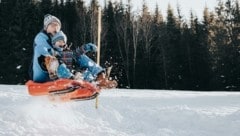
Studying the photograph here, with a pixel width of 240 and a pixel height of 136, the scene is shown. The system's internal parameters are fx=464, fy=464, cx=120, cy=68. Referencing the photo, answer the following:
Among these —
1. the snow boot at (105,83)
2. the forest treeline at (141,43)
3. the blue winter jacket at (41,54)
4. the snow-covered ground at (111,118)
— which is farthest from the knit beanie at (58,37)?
the forest treeline at (141,43)

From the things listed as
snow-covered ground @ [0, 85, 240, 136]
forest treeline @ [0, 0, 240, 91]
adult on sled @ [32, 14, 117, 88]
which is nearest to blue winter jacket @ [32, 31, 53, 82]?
adult on sled @ [32, 14, 117, 88]

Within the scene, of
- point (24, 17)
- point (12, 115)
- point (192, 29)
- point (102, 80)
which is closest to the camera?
point (12, 115)

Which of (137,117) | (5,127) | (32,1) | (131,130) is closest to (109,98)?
(137,117)

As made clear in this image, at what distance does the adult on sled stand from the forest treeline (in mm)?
28118

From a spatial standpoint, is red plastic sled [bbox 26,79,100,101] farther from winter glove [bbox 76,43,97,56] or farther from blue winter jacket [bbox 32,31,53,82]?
winter glove [bbox 76,43,97,56]

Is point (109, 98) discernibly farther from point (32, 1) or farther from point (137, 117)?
point (32, 1)

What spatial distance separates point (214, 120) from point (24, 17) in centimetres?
3290

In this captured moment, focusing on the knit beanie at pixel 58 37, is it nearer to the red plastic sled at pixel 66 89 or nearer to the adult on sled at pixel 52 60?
the adult on sled at pixel 52 60

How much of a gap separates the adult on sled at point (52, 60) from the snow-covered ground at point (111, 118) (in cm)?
82

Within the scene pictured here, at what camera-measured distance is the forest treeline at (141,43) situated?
4009cm

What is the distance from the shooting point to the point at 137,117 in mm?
11125

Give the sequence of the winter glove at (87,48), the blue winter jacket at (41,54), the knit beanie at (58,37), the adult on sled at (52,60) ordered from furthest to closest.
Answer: the winter glove at (87,48) < the knit beanie at (58,37) < the blue winter jacket at (41,54) < the adult on sled at (52,60)

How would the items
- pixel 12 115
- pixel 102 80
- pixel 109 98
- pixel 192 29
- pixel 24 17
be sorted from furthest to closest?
pixel 192 29
pixel 24 17
pixel 109 98
pixel 102 80
pixel 12 115

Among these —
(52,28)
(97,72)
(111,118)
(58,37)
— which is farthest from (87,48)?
(111,118)
